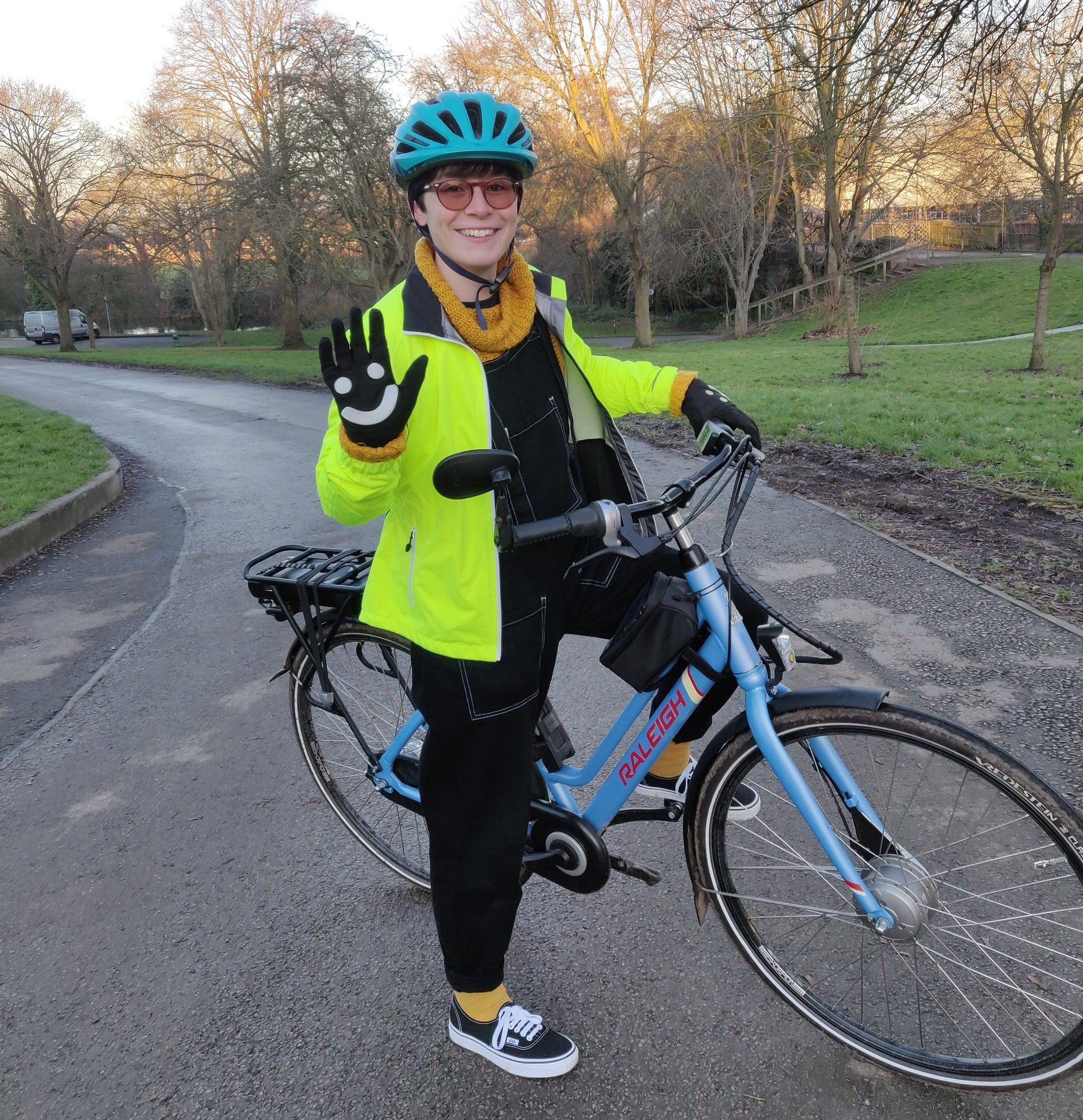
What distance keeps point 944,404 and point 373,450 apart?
37.6ft

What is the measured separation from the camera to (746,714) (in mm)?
1948

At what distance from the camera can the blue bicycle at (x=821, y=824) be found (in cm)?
179

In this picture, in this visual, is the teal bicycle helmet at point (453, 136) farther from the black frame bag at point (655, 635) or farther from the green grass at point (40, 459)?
the green grass at point (40, 459)

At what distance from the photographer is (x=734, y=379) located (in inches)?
682

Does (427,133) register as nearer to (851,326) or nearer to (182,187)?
(851,326)

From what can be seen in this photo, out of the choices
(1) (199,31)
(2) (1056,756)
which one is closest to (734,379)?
(2) (1056,756)

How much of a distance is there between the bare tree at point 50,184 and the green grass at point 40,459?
85.4ft

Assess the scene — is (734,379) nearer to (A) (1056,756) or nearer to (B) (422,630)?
(A) (1056,756)

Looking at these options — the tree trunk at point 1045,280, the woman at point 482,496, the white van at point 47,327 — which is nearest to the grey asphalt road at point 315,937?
the woman at point 482,496

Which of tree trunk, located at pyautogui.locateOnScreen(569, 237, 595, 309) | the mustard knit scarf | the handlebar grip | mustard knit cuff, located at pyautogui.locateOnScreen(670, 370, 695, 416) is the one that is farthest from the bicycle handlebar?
tree trunk, located at pyautogui.locateOnScreen(569, 237, 595, 309)

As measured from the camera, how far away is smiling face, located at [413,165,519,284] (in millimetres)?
1885

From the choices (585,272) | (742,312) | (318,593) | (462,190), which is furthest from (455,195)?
(585,272)

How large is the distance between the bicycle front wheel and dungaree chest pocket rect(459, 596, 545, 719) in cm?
50

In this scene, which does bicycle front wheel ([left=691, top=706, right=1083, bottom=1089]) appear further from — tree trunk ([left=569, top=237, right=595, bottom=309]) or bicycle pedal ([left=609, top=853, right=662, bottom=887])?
tree trunk ([left=569, top=237, right=595, bottom=309])
